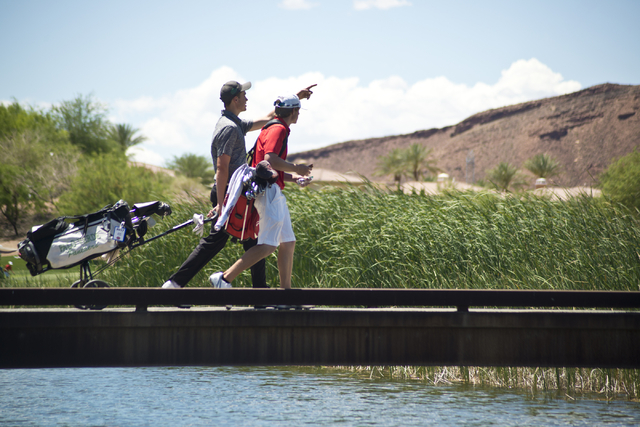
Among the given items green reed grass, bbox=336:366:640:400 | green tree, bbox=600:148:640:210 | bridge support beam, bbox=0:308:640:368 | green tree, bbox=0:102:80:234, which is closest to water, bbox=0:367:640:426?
green reed grass, bbox=336:366:640:400

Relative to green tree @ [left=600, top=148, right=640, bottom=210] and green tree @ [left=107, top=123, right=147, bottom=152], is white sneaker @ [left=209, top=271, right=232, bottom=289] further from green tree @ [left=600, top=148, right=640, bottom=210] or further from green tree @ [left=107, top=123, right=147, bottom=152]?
green tree @ [left=107, top=123, right=147, bottom=152]

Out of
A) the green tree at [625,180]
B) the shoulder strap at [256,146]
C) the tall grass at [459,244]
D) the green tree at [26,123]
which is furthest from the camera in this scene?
the green tree at [26,123]

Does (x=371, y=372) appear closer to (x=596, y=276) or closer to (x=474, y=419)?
(x=474, y=419)

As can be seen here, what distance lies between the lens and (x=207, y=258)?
17.1 feet

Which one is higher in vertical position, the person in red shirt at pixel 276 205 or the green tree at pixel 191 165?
the green tree at pixel 191 165

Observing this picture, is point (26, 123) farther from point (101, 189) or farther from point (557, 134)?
point (557, 134)

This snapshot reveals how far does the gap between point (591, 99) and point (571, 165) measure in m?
18.2

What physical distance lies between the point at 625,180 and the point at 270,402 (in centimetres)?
2026

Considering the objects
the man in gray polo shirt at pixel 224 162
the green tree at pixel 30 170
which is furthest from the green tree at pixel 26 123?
the man in gray polo shirt at pixel 224 162

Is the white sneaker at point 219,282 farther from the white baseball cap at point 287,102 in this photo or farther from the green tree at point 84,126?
the green tree at point 84,126

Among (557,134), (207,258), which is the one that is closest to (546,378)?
(207,258)

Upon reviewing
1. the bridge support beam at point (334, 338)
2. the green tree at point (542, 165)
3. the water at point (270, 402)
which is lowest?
the water at point (270, 402)

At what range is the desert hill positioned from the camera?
82750mm

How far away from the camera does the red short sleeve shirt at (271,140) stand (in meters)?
4.96
